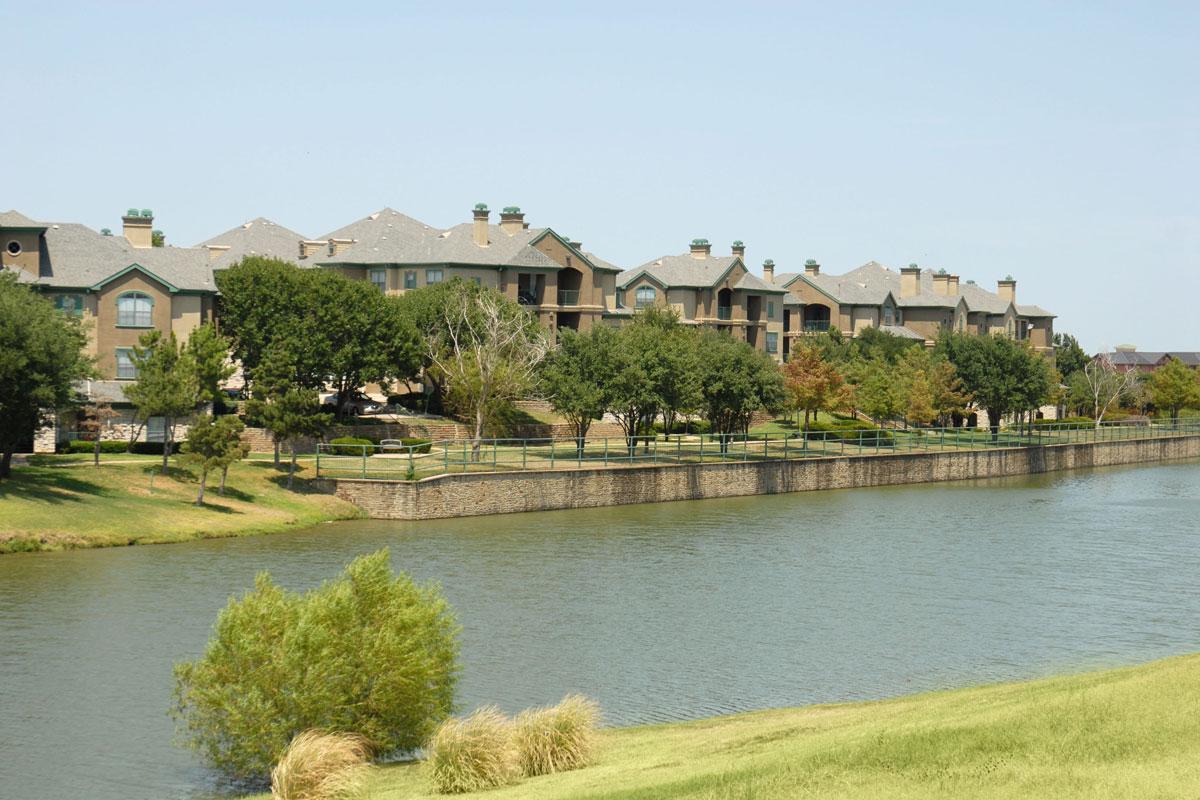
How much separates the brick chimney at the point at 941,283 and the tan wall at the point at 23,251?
9122cm

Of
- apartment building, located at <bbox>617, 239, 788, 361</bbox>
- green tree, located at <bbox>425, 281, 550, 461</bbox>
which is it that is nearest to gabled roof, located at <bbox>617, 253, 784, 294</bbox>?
apartment building, located at <bbox>617, 239, 788, 361</bbox>

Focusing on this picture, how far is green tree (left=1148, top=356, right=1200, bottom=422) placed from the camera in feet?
443

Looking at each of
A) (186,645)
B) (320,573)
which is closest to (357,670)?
(186,645)

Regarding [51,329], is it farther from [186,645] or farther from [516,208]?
[516,208]

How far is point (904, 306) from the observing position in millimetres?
136250

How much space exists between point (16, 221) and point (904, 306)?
8600 cm

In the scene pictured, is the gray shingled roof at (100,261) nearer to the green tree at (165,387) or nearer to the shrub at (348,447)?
the shrub at (348,447)

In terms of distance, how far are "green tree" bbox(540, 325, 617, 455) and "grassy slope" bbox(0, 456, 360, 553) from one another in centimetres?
1582

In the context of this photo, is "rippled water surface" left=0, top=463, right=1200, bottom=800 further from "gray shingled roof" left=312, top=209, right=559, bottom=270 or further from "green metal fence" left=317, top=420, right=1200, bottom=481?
"gray shingled roof" left=312, top=209, right=559, bottom=270

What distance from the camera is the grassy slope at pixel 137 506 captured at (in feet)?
156

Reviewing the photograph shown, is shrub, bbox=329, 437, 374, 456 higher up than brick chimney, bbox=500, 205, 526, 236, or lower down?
lower down

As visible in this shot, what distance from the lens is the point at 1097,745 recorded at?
18312 mm

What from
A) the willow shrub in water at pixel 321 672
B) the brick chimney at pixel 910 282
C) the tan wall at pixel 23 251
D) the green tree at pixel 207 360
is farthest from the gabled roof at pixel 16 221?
the brick chimney at pixel 910 282

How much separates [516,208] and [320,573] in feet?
186
